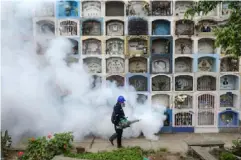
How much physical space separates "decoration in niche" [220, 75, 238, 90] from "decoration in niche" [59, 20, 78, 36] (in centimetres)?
453

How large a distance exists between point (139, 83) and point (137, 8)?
2.21 metres

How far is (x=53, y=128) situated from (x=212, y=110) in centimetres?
457

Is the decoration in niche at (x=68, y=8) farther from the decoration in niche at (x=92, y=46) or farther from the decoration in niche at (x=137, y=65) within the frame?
the decoration in niche at (x=137, y=65)

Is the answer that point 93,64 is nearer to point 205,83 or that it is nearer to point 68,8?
point 68,8

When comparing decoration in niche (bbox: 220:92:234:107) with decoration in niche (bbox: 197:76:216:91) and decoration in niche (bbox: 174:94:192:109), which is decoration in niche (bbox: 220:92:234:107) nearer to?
decoration in niche (bbox: 197:76:216:91)

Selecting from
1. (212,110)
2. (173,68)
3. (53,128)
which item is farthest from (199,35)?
(53,128)

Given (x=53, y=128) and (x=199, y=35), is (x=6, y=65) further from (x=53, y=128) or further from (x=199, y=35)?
(x=199, y=35)

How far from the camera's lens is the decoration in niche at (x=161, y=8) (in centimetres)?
893

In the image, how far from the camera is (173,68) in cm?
888

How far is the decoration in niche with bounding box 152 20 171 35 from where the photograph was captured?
8977mm

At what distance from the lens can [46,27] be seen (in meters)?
9.05

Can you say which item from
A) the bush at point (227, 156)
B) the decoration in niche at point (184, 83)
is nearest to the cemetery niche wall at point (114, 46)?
the decoration in niche at point (184, 83)

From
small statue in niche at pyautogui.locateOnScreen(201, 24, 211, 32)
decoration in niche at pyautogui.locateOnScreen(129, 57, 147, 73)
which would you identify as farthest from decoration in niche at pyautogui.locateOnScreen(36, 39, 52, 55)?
small statue in niche at pyautogui.locateOnScreen(201, 24, 211, 32)

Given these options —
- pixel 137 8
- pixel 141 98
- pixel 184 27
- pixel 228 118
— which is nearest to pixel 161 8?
pixel 137 8
